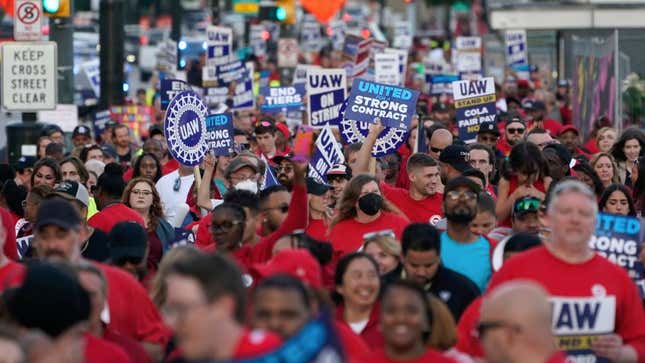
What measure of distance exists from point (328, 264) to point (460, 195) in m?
1.25

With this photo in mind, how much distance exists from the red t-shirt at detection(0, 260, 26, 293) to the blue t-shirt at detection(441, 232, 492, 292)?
2594mm

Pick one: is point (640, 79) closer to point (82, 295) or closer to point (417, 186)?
point (417, 186)

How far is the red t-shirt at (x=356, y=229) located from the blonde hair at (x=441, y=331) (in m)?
3.52

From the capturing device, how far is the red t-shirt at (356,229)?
11.7m

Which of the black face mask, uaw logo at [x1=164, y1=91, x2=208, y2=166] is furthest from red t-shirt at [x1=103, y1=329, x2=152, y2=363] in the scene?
uaw logo at [x1=164, y1=91, x2=208, y2=166]

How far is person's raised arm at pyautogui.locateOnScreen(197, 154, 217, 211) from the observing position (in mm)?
14797

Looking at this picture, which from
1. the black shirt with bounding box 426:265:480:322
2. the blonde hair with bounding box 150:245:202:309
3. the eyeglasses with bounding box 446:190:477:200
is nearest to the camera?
the blonde hair with bounding box 150:245:202:309

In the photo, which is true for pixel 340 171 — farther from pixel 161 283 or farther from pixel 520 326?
pixel 520 326

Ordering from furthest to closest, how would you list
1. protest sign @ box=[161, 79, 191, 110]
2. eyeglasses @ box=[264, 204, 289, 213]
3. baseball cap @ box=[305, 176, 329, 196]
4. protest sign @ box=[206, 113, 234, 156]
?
protest sign @ box=[161, 79, 191, 110]
protest sign @ box=[206, 113, 234, 156]
baseball cap @ box=[305, 176, 329, 196]
eyeglasses @ box=[264, 204, 289, 213]

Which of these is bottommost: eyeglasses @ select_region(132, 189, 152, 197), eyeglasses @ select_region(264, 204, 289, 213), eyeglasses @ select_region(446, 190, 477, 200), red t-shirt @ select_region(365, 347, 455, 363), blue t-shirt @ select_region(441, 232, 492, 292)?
red t-shirt @ select_region(365, 347, 455, 363)

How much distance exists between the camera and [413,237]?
976 centimetres

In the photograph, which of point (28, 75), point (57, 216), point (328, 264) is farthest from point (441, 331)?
point (28, 75)

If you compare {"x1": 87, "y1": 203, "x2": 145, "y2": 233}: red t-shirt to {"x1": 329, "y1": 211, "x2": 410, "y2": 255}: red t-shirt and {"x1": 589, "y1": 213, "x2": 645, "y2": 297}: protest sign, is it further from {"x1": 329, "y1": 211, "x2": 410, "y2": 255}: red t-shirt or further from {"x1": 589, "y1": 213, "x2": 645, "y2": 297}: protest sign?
{"x1": 589, "y1": 213, "x2": 645, "y2": 297}: protest sign

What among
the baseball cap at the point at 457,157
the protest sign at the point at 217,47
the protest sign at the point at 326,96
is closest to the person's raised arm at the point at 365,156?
the baseball cap at the point at 457,157
